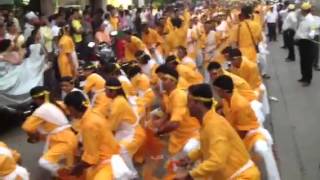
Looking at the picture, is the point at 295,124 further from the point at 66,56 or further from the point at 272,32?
the point at 272,32

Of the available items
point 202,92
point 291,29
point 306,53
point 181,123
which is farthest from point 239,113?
point 291,29

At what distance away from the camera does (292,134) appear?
Answer: 33.3ft

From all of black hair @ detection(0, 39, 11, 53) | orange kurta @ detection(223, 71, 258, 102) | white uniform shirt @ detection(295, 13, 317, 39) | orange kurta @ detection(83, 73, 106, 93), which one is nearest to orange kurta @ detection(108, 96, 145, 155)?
orange kurta @ detection(223, 71, 258, 102)

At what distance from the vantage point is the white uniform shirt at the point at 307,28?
1365 centimetres

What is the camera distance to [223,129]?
470 cm

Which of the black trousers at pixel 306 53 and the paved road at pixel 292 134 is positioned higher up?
the black trousers at pixel 306 53

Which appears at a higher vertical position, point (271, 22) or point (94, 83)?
point (94, 83)

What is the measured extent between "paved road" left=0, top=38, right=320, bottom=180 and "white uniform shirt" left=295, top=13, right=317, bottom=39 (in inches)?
53.4

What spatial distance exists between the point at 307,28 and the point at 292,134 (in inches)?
173

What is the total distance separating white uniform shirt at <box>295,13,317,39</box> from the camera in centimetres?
1365

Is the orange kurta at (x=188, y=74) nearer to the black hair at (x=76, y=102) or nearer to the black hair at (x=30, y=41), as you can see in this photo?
the black hair at (x=76, y=102)

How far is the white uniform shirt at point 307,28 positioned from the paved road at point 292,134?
1.36 metres

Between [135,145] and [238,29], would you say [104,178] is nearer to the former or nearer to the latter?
[135,145]

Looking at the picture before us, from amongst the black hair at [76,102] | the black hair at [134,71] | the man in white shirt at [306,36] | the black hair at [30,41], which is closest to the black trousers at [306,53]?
the man in white shirt at [306,36]
